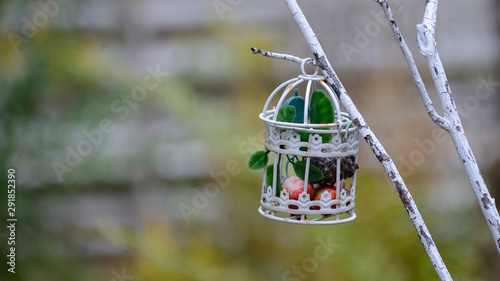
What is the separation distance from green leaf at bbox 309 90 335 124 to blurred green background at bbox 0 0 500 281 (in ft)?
3.29

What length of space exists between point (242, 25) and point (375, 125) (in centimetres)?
65

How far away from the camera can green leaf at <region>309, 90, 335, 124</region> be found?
96 centimetres

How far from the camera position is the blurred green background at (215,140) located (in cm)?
189

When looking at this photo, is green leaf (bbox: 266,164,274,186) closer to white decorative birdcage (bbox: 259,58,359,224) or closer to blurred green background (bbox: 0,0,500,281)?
Answer: white decorative birdcage (bbox: 259,58,359,224)

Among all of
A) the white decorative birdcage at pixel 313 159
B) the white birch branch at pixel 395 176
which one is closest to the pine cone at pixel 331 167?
the white decorative birdcage at pixel 313 159

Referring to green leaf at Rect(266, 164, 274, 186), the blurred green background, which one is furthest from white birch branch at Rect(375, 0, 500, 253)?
the blurred green background

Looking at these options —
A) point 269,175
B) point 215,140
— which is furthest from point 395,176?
point 215,140

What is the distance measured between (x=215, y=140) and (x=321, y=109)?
1.06 meters

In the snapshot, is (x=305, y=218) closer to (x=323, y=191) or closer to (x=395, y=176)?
(x=323, y=191)

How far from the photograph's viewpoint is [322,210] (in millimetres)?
966

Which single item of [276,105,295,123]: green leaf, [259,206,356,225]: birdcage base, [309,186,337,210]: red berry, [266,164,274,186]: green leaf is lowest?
[259,206,356,225]: birdcage base

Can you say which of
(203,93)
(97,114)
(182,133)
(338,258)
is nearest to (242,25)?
(203,93)

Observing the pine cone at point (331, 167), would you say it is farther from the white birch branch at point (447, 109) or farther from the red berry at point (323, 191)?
the white birch branch at point (447, 109)

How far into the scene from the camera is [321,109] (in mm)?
966
